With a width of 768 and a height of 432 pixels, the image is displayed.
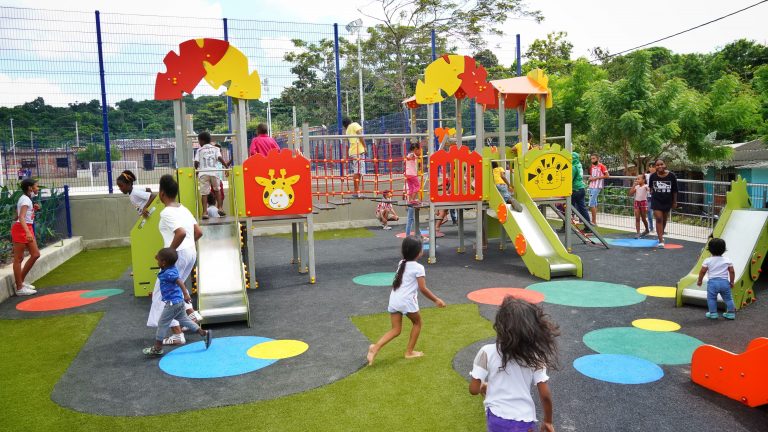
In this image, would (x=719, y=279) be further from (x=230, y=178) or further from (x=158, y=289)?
(x=230, y=178)

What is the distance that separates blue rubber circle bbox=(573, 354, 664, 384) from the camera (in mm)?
4984

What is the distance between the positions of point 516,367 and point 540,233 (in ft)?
25.2

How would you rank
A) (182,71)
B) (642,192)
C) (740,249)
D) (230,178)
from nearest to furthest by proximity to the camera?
1. (740,249)
2. (182,71)
3. (230,178)
4. (642,192)

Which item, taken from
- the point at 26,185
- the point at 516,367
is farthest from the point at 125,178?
the point at 516,367

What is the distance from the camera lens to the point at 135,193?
9094mm

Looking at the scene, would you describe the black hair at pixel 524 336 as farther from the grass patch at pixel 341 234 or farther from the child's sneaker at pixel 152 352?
the grass patch at pixel 341 234

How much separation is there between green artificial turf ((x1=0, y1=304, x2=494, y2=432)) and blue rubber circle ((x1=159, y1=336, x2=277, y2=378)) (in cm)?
88

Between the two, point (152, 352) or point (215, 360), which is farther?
point (152, 352)

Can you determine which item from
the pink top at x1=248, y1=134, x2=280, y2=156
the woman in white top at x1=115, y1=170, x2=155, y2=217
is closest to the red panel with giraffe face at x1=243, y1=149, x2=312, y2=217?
the pink top at x1=248, y1=134, x2=280, y2=156

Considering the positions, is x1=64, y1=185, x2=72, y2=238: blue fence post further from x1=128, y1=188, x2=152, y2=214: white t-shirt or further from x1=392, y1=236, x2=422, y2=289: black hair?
x1=392, y1=236, x2=422, y2=289: black hair

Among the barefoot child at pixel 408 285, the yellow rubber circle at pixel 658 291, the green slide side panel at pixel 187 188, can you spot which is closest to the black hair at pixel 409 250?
the barefoot child at pixel 408 285

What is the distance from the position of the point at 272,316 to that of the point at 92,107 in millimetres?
9076

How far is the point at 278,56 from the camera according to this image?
14.9 m

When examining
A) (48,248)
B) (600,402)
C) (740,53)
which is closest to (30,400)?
(600,402)
